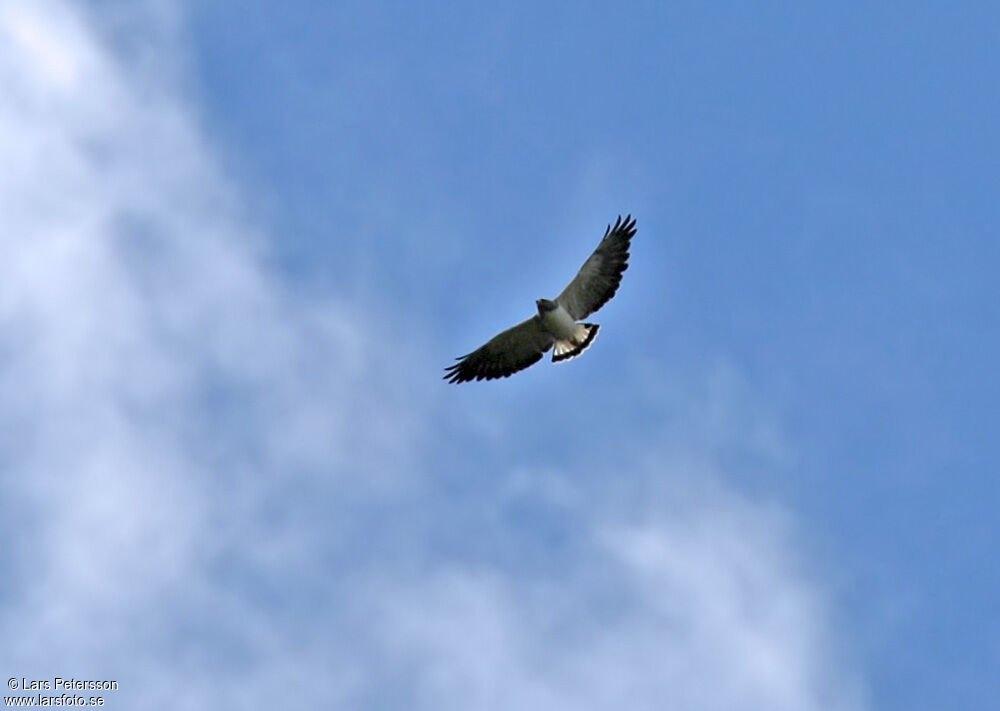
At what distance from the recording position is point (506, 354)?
1870 inches

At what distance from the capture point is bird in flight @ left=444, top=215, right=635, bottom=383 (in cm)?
4612

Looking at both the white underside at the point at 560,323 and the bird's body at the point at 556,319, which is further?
the white underside at the point at 560,323

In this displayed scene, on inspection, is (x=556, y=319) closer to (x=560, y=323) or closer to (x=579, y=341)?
(x=560, y=323)

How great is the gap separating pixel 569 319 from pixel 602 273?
112cm

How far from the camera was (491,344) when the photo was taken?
47.2 meters

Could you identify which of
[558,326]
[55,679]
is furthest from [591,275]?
[55,679]

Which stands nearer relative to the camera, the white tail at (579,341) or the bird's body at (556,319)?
the bird's body at (556,319)

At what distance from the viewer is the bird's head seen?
4578cm

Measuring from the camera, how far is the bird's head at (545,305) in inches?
1802

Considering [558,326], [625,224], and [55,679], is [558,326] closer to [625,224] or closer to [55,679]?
[625,224]

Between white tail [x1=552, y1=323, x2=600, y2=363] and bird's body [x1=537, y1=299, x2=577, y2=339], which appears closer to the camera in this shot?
bird's body [x1=537, y1=299, x2=577, y2=339]

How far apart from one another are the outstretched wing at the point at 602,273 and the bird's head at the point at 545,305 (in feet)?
1.74

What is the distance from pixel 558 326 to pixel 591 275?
1208 millimetres

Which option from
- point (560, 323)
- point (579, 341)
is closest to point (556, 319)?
point (560, 323)
